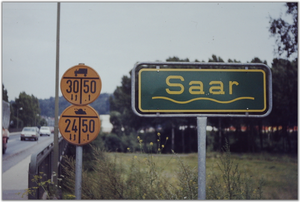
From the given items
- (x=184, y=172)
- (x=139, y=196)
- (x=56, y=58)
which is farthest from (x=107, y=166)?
(x=56, y=58)

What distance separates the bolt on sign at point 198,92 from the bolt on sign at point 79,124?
0.65m

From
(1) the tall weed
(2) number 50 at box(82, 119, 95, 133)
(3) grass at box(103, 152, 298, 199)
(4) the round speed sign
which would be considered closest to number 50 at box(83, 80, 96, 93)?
(4) the round speed sign

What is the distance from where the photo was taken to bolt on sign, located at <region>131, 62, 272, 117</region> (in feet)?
7.36

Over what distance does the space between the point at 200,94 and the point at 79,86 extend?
1276 millimetres

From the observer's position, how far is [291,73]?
7832 millimetres

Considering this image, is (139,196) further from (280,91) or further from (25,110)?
(280,91)

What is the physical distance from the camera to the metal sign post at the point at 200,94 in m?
2.24

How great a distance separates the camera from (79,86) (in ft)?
8.73

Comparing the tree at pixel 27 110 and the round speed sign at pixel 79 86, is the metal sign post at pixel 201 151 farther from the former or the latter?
the tree at pixel 27 110

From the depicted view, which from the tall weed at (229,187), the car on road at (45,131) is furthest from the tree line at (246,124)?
the car on road at (45,131)

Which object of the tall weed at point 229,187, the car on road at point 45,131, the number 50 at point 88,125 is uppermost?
the number 50 at point 88,125

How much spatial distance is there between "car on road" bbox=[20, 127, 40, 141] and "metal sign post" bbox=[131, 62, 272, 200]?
368 centimetres

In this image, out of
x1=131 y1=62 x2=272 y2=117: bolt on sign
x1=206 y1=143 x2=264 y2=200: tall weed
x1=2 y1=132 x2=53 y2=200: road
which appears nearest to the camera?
x1=131 y1=62 x2=272 y2=117: bolt on sign

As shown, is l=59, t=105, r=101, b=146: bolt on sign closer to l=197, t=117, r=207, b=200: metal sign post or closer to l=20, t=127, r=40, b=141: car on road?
l=197, t=117, r=207, b=200: metal sign post
